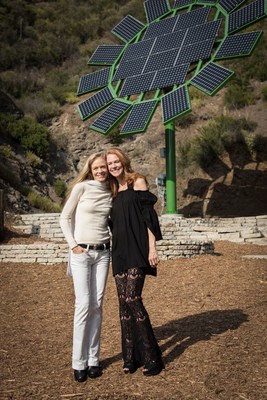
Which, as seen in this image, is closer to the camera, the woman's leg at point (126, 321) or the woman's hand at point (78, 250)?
the woman's hand at point (78, 250)

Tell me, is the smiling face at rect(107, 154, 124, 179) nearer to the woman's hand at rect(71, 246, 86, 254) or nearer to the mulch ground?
the woman's hand at rect(71, 246, 86, 254)

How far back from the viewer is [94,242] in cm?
361

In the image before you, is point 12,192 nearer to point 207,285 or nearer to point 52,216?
point 52,216

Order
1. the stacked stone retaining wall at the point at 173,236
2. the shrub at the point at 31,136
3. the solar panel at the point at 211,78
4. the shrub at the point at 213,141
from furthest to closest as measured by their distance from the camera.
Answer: the shrub at the point at 31,136 → the shrub at the point at 213,141 → the solar panel at the point at 211,78 → the stacked stone retaining wall at the point at 173,236

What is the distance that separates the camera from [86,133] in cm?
2597

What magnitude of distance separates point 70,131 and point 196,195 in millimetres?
11323

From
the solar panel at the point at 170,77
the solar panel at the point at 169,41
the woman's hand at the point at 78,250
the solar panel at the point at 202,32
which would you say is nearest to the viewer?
the woman's hand at the point at 78,250

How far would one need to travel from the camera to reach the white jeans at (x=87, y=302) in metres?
3.53

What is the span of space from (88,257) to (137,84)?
37.4ft

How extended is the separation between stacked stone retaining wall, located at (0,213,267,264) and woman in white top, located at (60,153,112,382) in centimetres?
559

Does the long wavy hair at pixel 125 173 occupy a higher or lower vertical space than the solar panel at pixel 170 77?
lower

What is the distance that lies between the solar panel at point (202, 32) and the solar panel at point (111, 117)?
3.28 meters

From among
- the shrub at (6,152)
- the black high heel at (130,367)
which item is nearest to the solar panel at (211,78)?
the black high heel at (130,367)

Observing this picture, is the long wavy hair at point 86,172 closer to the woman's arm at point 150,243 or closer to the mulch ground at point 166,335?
the woman's arm at point 150,243
